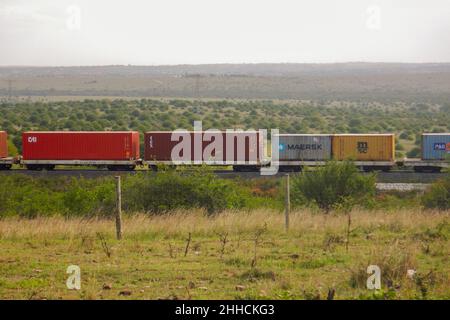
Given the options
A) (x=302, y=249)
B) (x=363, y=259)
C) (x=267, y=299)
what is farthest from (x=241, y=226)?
(x=267, y=299)

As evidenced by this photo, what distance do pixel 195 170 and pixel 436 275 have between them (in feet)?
50.8

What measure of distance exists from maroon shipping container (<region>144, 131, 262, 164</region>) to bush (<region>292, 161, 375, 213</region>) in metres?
18.3

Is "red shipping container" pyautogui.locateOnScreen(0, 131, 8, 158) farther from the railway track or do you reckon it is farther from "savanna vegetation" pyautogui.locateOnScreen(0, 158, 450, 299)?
"savanna vegetation" pyautogui.locateOnScreen(0, 158, 450, 299)

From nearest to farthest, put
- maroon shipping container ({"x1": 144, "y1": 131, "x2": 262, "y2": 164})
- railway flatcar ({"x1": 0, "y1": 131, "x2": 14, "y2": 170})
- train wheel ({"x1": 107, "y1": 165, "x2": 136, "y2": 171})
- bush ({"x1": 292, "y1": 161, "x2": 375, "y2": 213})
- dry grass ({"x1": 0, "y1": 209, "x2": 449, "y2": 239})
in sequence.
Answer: dry grass ({"x1": 0, "y1": 209, "x2": 449, "y2": 239}) < bush ({"x1": 292, "y1": 161, "x2": 375, "y2": 213}) < maroon shipping container ({"x1": 144, "y1": 131, "x2": 262, "y2": 164}) < train wheel ({"x1": 107, "y1": 165, "x2": 136, "y2": 171}) < railway flatcar ({"x1": 0, "y1": 131, "x2": 14, "y2": 170})

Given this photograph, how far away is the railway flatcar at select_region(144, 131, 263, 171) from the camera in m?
48.1

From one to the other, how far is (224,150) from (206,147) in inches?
47.8

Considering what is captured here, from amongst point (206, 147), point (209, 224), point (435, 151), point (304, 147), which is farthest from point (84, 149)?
point (209, 224)

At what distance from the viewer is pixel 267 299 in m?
9.58

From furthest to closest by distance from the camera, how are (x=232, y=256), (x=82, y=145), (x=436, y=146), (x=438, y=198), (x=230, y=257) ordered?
(x=82, y=145), (x=436, y=146), (x=438, y=198), (x=232, y=256), (x=230, y=257)

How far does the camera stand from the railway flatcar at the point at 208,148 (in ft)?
158

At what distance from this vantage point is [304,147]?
163 feet

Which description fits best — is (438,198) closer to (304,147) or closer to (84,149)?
(304,147)

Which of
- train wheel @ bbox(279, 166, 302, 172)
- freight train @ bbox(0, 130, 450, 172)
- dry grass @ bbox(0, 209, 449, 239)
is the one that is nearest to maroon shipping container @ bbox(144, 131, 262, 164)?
freight train @ bbox(0, 130, 450, 172)
